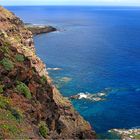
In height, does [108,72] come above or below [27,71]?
below

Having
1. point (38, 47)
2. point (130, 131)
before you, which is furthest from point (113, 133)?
point (38, 47)

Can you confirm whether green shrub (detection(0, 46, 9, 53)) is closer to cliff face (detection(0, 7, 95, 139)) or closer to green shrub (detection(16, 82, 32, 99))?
cliff face (detection(0, 7, 95, 139))

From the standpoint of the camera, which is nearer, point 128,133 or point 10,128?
point 10,128

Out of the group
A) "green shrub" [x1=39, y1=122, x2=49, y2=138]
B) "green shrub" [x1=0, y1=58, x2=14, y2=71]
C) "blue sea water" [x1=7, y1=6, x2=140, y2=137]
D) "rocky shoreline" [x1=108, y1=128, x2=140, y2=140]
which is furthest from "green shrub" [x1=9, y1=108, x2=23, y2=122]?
"blue sea water" [x1=7, y1=6, x2=140, y2=137]

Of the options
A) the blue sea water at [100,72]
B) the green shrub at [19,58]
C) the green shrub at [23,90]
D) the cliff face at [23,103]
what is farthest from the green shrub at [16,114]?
the blue sea water at [100,72]

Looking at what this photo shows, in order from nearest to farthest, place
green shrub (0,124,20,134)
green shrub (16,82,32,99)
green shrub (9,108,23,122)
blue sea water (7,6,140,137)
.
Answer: green shrub (0,124,20,134) → green shrub (9,108,23,122) → green shrub (16,82,32,99) → blue sea water (7,6,140,137)

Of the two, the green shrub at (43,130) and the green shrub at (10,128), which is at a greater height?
the green shrub at (10,128)

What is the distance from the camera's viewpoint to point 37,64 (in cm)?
6228

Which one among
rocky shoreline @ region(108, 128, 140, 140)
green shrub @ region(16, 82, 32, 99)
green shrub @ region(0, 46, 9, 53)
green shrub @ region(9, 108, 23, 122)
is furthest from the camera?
rocky shoreline @ region(108, 128, 140, 140)

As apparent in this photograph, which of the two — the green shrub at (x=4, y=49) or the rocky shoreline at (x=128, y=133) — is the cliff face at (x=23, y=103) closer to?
the green shrub at (x=4, y=49)

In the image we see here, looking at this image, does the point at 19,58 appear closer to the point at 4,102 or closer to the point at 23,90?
the point at 23,90

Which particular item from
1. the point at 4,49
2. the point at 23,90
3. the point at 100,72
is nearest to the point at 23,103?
the point at 23,90

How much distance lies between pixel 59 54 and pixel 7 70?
111 m

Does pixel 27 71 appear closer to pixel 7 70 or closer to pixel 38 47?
pixel 7 70
